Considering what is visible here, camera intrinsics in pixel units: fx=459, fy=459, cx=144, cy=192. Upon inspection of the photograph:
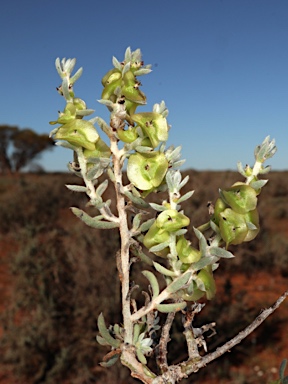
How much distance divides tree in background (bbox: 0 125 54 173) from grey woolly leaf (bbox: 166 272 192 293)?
2358 centimetres

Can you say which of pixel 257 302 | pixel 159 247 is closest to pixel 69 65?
pixel 159 247

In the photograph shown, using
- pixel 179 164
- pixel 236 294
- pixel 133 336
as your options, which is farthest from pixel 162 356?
pixel 236 294

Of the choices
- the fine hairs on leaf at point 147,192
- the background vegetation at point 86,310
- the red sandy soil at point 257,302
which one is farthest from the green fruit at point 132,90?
the background vegetation at point 86,310

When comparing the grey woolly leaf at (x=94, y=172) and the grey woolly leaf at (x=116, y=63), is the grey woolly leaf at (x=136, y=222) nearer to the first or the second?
the grey woolly leaf at (x=94, y=172)

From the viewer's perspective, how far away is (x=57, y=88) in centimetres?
75

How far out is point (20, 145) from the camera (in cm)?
2369

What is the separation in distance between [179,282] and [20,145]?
78.8ft

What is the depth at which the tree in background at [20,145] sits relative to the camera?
23500mm

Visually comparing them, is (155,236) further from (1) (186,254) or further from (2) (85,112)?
(2) (85,112)

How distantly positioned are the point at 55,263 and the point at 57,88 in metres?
5.09

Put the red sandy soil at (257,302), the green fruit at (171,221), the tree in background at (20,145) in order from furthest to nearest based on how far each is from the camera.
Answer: the tree in background at (20,145) → the red sandy soil at (257,302) → the green fruit at (171,221)

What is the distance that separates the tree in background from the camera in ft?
77.1

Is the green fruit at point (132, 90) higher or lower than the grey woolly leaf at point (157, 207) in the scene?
higher

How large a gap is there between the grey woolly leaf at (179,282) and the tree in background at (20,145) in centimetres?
2358
